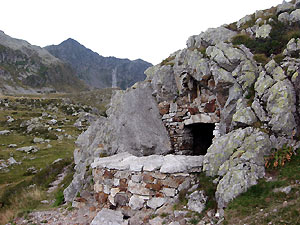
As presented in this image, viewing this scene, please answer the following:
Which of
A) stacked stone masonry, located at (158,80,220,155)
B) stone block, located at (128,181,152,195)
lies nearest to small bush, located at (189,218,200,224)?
stone block, located at (128,181,152,195)

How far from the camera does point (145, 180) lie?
871 centimetres

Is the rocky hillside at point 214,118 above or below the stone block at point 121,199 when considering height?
above

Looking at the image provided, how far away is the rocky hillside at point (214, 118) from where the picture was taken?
772 centimetres

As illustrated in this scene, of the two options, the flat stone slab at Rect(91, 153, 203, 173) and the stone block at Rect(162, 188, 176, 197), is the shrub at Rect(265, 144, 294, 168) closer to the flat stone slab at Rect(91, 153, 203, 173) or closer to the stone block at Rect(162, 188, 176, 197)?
the flat stone slab at Rect(91, 153, 203, 173)

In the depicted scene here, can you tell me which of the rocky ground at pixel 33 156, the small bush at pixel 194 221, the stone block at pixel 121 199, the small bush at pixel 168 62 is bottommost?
the rocky ground at pixel 33 156

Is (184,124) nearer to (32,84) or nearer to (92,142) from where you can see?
(92,142)

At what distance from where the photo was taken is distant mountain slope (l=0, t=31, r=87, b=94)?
141 meters

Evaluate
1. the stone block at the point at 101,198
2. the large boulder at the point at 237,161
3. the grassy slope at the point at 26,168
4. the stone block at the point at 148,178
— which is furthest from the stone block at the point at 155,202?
the grassy slope at the point at 26,168

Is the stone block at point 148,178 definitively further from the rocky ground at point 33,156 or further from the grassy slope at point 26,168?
the rocky ground at point 33,156

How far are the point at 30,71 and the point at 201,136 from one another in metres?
176

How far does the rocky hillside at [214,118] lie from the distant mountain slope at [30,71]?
134 metres

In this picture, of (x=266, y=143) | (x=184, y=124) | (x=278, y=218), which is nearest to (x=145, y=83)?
(x=184, y=124)

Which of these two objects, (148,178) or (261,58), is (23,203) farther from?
(261,58)

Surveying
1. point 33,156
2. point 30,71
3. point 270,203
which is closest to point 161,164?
point 270,203
